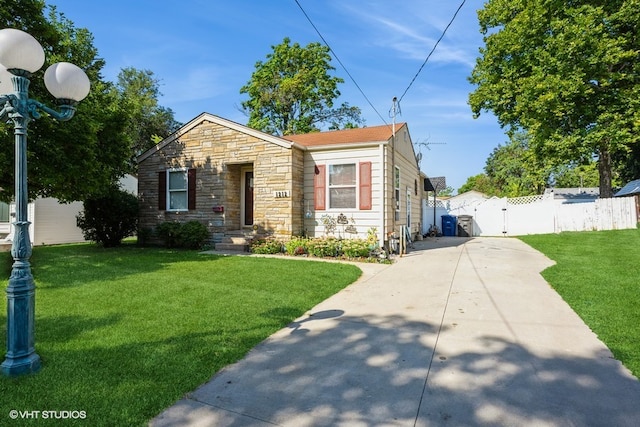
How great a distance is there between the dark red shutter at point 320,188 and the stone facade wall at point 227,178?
1.55 feet

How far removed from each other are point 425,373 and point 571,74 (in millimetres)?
17784

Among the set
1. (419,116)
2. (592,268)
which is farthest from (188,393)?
(419,116)

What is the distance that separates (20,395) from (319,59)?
85.7 ft

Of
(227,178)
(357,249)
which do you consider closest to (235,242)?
(227,178)

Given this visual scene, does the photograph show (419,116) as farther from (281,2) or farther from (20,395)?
(20,395)

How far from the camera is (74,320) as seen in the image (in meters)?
3.86

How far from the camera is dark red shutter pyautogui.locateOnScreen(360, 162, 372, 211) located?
379 inches

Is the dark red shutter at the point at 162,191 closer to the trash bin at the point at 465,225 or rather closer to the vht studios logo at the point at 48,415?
the vht studios logo at the point at 48,415

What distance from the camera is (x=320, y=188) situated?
33.6 feet

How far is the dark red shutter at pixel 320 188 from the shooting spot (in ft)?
33.4

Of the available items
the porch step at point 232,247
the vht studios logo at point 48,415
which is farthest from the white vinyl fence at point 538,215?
the vht studios logo at point 48,415

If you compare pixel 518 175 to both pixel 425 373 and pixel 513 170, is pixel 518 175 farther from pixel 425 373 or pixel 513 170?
pixel 425 373

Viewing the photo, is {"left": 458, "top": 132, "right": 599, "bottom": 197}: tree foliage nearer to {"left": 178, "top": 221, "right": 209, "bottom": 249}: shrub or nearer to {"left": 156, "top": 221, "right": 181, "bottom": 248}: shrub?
{"left": 178, "top": 221, "right": 209, "bottom": 249}: shrub

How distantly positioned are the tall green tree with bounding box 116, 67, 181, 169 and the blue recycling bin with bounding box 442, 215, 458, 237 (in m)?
18.9
